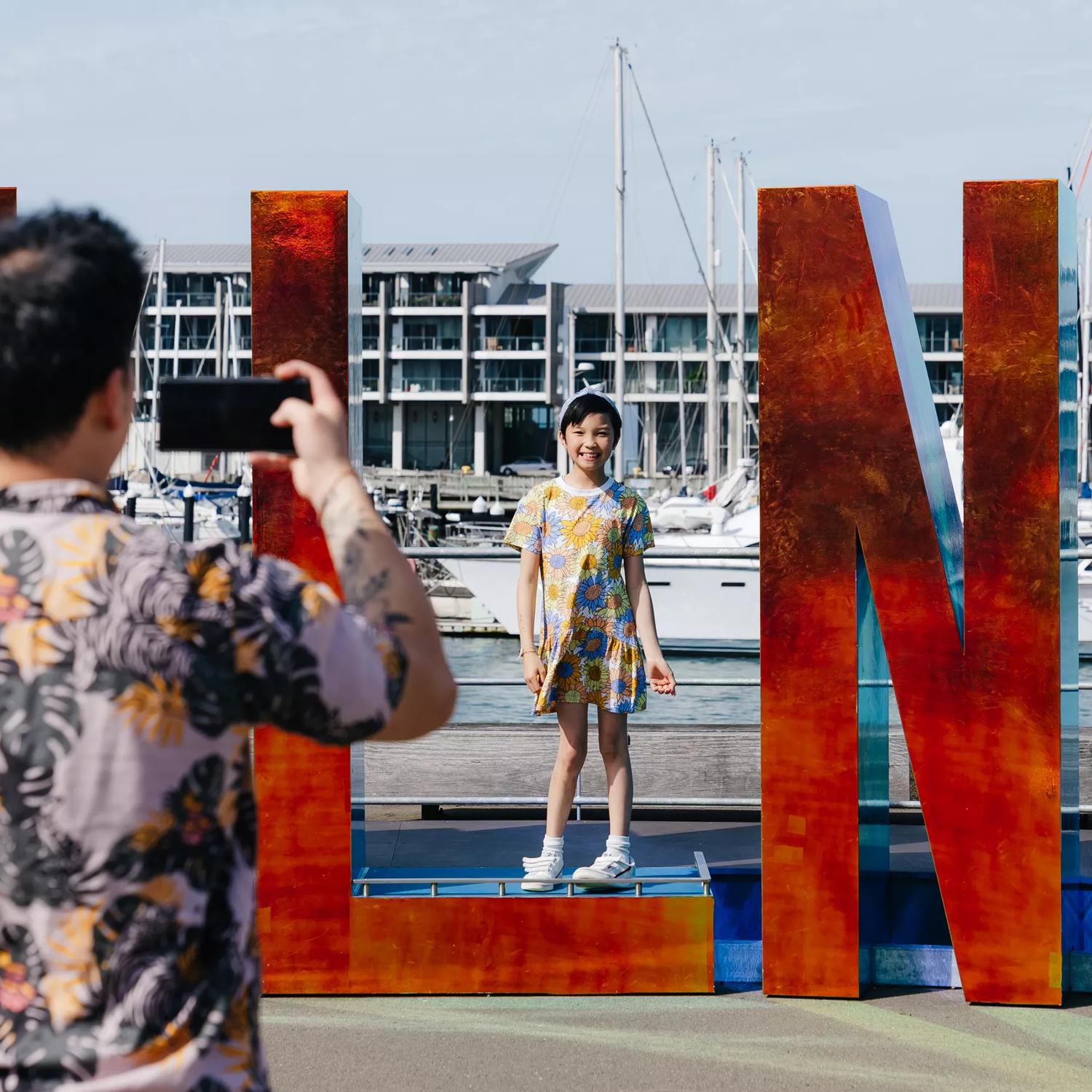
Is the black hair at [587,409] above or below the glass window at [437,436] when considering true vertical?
below

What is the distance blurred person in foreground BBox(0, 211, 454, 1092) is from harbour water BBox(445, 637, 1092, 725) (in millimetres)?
17844

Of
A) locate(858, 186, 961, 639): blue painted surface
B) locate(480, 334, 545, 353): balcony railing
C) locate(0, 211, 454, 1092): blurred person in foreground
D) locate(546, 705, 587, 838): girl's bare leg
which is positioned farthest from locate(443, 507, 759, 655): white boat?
locate(480, 334, 545, 353): balcony railing

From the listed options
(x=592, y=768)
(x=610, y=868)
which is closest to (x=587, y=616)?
(x=610, y=868)

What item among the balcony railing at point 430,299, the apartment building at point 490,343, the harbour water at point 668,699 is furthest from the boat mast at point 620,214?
the balcony railing at point 430,299

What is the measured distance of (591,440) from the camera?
4.84m

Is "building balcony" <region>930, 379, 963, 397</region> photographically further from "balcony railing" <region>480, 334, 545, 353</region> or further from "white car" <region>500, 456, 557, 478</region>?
"balcony railing" <region>480, 334, 545, 353</region>

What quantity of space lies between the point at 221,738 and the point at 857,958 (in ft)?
10.5

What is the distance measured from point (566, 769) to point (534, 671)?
337 millimetres

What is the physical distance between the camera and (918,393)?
4391 millimetres

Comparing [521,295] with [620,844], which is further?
[521,295]

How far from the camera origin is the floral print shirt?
145 centimetres

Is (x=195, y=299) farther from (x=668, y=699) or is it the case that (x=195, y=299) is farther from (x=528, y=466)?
(x=668, y=699)

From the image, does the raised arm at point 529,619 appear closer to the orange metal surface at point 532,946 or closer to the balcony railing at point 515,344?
the orange metal surface at point 532,946

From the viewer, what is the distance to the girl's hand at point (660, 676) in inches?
183
